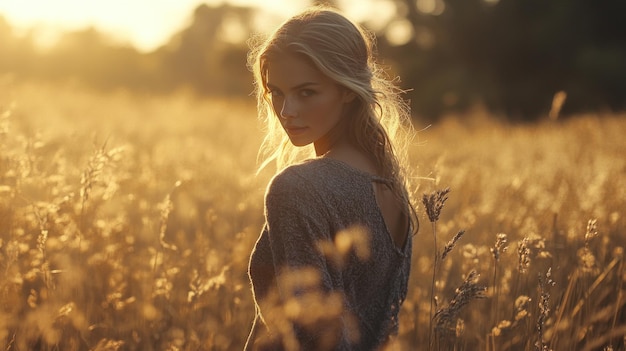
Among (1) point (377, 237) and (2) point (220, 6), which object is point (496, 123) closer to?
(1) point (377, 237)

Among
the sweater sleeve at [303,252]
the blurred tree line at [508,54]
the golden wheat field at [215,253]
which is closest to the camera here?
the sweater sleeve at [303,252]

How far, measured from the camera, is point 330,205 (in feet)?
5.37

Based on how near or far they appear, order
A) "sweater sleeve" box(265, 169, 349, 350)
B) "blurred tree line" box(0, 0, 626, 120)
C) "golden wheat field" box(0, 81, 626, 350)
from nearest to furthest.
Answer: "sweater sleeve" box(265, 169, 349, 350)
"golden wheat field" box(0, 81, 626, 350)
"blurred tree line" box(0, 0, 626, 120)

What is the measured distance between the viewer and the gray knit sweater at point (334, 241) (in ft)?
5.16

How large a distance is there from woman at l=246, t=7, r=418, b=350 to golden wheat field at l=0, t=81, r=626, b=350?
0.59 ft

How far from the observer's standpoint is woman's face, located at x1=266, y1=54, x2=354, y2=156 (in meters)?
1.96

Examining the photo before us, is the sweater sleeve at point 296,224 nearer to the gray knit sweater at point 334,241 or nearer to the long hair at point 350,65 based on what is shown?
the gray knit sweater at point 334,241

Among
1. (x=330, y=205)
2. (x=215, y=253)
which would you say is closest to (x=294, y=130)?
(x=330, y=205)

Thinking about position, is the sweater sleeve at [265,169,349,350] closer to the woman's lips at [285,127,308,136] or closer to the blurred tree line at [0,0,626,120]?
the woman's lips at [285,127,308,136]

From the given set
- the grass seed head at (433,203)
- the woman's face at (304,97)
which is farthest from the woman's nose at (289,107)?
the grass seed head at (433,203)

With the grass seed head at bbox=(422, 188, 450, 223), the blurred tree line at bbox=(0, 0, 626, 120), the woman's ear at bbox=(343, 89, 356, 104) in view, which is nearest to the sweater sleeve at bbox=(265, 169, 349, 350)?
the grass seed head at bbox=(422, 188, 450, 223)

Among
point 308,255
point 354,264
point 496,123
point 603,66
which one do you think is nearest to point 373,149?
point 354,264

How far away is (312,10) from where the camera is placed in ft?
6.88

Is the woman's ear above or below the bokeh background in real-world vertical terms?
above
